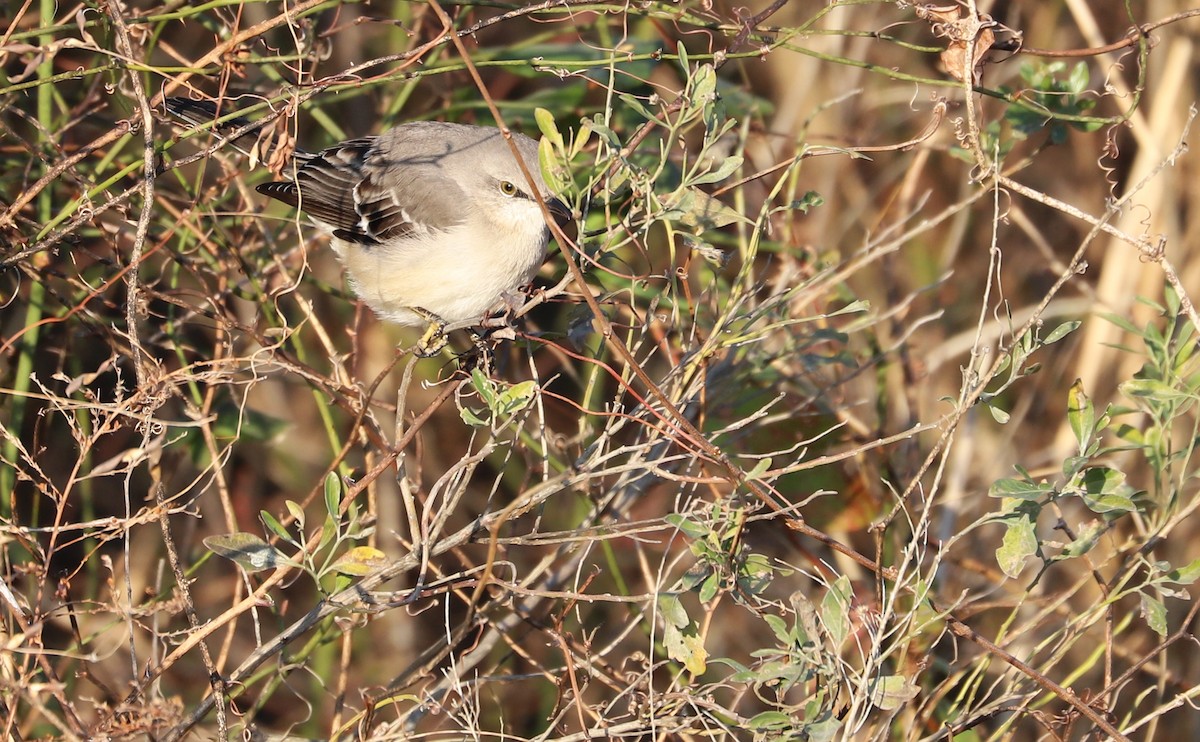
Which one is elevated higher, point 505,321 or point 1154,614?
point 505,321

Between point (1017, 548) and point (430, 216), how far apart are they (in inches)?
106

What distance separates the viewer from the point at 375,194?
4.68 m

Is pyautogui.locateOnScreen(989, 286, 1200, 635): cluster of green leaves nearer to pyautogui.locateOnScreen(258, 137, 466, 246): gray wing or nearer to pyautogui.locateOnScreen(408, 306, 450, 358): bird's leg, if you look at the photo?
pyautogui.locateOnScreen(408, 306, 450, 358): bird's leg

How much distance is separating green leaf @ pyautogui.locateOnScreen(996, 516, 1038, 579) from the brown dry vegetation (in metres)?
0.01

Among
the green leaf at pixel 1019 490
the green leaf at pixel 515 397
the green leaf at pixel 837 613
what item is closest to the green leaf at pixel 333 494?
the green leaf at pixel 515 397

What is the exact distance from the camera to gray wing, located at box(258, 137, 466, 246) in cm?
457

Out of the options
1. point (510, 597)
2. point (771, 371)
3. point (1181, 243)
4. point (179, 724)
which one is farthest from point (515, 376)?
point (1181, 243)

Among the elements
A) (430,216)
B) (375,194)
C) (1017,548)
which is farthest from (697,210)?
(375,194)

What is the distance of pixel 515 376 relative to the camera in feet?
15.7

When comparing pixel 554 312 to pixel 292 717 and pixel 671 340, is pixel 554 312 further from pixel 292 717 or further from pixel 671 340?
pixel 292 717

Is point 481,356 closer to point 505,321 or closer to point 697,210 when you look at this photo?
point 505,321

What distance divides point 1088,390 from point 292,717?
4527 millimetres

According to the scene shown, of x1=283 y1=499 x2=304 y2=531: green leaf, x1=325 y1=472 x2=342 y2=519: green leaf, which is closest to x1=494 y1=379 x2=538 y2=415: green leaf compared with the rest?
x1=325 y1=472 x2=342 y2=519: green leaf

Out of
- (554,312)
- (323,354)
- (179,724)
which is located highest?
(179,724)
